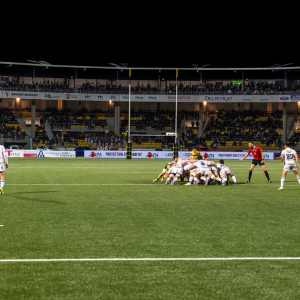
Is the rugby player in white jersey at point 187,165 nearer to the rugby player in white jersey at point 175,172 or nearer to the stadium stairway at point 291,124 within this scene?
the rugby player in white jersey at point 175,172

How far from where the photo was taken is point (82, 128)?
196ft

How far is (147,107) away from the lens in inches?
2586

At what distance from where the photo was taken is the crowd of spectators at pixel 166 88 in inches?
2317

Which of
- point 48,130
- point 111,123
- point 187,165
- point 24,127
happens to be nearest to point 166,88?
point 111,123

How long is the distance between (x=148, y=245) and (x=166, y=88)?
5759 centimetres

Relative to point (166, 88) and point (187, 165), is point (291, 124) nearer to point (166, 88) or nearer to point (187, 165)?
point (166, 88)

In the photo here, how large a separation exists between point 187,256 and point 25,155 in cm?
4239

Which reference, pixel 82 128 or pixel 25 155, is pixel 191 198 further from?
pixel 82 128

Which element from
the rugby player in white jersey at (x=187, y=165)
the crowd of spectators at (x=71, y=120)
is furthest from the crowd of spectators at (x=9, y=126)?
the rugby player in white jersey at (x=187, y=165)

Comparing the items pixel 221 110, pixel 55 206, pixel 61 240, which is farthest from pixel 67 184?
pixel 221 110

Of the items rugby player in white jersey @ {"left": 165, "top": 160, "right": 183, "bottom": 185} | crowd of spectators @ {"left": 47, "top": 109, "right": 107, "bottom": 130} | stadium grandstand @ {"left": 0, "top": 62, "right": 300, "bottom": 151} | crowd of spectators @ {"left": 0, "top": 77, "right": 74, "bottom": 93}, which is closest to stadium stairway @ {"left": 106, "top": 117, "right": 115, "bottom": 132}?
A: stadium grandstand @ {"left": 0, "top": 62, "right": 300, "bottom": 151}

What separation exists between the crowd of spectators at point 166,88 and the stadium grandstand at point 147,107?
5.8 inches

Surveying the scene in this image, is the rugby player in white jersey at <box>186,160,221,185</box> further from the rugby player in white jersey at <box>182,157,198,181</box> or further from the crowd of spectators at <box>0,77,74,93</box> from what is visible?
the crowd of spectators at <box>0,77,74,93</box>

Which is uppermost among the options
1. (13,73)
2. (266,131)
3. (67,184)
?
(13,73)
